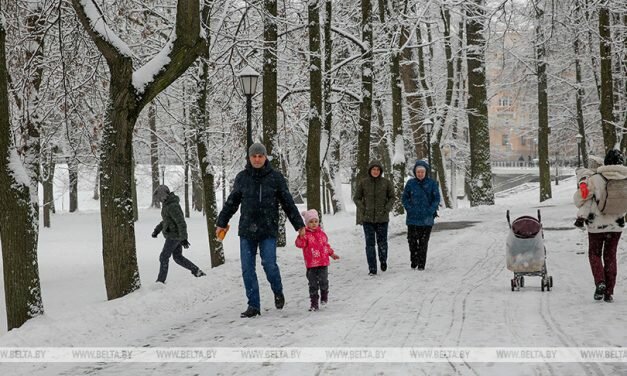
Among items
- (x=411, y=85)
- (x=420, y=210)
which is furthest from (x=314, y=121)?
(x=411, y=85)

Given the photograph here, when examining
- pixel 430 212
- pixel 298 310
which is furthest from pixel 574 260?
pixel 298 310

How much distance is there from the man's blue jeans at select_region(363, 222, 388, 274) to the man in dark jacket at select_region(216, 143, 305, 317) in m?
3.28

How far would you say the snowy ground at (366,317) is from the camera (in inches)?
226

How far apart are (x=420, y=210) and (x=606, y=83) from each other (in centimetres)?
738

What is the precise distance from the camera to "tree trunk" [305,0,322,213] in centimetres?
1584

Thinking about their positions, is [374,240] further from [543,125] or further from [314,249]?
[543,125]

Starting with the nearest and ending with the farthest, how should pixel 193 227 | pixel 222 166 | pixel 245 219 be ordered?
pixel 245 219
pixel 193 227
pixel 222 166

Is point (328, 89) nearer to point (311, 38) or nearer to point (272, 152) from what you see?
point (311, 38)

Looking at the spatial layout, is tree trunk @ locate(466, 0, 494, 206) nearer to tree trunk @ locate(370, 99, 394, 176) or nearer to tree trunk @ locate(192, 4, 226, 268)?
tree trunk @ locate(370, 99, 394, 176)

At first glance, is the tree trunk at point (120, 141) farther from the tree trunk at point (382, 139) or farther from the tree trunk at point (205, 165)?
the tree trunk at point (382, 139)

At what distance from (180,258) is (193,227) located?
66.8 feet

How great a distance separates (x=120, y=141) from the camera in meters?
9.43

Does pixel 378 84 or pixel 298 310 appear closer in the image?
pixel 298 310

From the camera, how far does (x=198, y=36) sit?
9.81 metres
